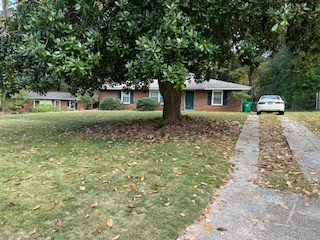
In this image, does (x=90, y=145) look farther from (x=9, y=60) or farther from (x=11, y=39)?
(x=11, y=39)

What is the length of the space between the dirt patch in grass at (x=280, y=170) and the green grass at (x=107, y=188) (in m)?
0.68

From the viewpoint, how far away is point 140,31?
5.85 meters

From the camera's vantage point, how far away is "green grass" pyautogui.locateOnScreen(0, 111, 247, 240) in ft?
9.12

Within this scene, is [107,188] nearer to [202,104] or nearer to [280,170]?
[280,170]

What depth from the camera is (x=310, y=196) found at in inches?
142

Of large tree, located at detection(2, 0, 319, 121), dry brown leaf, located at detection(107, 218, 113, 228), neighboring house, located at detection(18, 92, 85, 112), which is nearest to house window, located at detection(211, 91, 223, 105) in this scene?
large tree, located at detection(2, 0, 319, 121)

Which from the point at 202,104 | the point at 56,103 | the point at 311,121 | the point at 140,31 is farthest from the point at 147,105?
the point at 56,103

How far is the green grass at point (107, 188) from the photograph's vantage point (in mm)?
2781

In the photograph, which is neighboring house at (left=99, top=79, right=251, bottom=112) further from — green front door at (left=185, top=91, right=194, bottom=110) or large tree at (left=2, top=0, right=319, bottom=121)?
large tree at (left=2, top=0, right=319, bottom=121)

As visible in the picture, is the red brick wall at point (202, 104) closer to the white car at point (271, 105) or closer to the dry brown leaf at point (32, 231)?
the white car at point (271, 105)

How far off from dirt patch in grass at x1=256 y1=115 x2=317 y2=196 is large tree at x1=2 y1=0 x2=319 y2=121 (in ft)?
7.38

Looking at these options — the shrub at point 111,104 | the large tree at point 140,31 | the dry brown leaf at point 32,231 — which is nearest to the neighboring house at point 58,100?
the shrub at point 111,104

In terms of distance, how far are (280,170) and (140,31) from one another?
3984 millimetres

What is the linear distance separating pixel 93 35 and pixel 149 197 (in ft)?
12.4
